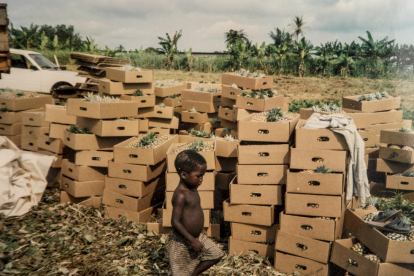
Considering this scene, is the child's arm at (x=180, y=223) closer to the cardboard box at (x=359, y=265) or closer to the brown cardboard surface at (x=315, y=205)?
the brown cardboard surface at (x=315, y=205)

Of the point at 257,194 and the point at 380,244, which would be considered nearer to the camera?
the point at 380,244

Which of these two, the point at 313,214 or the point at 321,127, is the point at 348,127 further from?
the point at 313,214

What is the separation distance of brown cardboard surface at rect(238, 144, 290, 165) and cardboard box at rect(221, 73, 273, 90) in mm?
2781

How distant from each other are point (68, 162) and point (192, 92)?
3071 millimetres

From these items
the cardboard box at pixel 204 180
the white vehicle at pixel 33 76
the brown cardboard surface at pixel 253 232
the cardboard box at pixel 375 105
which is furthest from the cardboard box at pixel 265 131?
the white vehicle at pixel 33 76

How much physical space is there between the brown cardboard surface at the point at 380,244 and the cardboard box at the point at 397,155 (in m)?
1.97

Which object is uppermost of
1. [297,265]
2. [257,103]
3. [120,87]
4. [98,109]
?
[120,87]

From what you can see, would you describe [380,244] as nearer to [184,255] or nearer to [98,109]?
[184,255]

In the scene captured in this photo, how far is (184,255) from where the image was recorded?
9.43 feet

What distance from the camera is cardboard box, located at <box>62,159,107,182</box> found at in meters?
5.07

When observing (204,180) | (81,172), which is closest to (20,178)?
(81,172)

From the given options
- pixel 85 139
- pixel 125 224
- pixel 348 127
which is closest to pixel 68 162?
pixel 85 139

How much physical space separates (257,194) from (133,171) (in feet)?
5.29

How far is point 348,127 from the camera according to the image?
12.3 ft
